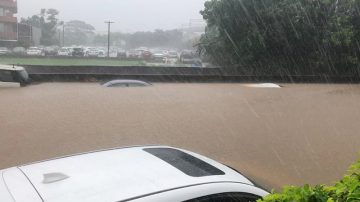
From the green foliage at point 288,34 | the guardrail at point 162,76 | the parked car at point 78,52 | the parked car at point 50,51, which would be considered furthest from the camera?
the parked car at point 78,52

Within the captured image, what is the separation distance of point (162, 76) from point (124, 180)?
18.8 metres

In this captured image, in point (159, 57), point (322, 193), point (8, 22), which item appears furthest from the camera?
point (159, 57)

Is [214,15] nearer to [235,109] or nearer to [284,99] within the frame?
[284,99]

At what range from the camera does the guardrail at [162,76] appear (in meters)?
20.0

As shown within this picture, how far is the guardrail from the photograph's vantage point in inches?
789

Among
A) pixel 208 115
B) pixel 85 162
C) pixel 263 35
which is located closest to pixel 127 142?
pixel 208 115

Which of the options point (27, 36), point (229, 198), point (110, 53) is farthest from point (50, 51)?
point (229, 198)

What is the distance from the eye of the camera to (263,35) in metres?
25.5

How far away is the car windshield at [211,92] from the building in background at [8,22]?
97mm

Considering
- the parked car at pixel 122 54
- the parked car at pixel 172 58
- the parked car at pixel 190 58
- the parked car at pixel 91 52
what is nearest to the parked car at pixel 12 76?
the parked car at pixel 172 58

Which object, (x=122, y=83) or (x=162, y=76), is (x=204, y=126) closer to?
(x=122, y=83)

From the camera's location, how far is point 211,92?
17.3 metres

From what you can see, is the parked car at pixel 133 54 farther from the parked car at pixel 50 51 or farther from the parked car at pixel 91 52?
the parked car at pixel 50 51

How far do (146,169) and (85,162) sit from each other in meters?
0.40
